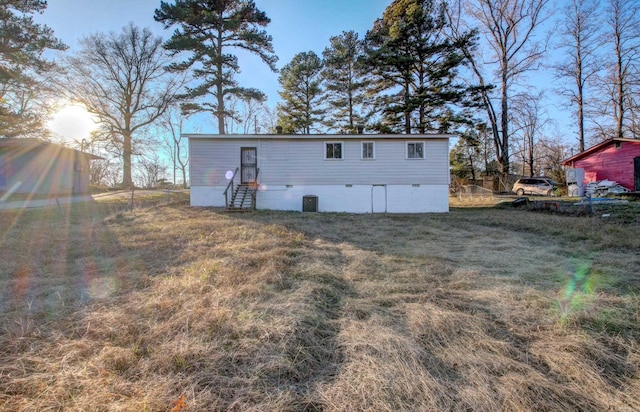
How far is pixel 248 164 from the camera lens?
12.6 m

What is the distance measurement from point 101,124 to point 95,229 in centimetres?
2037

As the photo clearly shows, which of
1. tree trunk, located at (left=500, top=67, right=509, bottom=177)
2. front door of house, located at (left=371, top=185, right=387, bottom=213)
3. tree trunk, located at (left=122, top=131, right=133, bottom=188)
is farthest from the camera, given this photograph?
tree trunk, located at (left=122, top=131, right=133, bottom=188)

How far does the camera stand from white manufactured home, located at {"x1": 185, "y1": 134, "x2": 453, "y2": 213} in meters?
12.3

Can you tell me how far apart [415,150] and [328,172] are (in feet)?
13.0

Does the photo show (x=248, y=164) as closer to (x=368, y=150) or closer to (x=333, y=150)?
(x=333, y=150)

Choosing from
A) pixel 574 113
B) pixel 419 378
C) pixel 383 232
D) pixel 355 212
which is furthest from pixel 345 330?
pixel 574 113

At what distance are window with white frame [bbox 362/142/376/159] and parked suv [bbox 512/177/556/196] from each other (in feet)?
44.8

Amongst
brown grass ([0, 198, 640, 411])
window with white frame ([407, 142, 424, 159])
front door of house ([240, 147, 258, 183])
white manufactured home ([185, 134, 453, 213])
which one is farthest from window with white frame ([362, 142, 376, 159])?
brown grass ([0, 198, 640, 411])

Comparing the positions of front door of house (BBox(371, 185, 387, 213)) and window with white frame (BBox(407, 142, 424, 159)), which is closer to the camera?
window with white frame (BBox(407, 142, 424, 159))

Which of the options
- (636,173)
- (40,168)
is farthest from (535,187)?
(40,168)

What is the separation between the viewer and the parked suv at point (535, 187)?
18.4 metres

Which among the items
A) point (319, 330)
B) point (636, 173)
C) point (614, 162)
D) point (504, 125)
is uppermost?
point (504, 125)

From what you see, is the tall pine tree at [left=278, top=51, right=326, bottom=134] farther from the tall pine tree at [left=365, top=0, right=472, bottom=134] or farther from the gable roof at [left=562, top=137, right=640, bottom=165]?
the gable roof at [left=562, top=137, right=640, bottom=165]

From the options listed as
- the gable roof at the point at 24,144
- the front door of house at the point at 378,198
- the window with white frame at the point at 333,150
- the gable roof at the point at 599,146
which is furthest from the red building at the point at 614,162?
the gable roof at the point at 24,144
